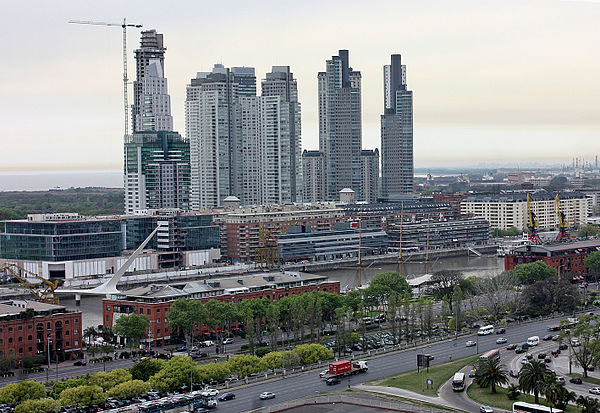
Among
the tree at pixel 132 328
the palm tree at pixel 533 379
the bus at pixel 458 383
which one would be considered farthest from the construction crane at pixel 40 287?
the palm tree at pixel 533 379

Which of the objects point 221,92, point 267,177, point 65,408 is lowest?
point 65,408

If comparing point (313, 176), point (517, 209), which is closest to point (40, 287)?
point (517, 209)

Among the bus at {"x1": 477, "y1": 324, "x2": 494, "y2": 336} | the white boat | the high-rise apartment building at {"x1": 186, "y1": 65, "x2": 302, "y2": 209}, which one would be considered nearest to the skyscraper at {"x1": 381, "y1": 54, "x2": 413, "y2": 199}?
the high-rise apartment building at {"x1": 186, "y1": 65, "x2": 302, "y2": 209}

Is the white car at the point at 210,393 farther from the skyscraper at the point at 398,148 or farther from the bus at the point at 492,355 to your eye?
the skyscraper at the point at 398,148

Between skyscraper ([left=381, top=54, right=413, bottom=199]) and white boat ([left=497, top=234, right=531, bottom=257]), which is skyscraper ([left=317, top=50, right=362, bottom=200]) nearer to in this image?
skyscraper ([left=381, top=54, right=413, bottom=199])

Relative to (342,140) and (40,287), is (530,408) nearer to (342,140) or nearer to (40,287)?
(40,287)

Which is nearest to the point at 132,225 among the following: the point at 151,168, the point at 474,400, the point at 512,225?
the point at 151,168

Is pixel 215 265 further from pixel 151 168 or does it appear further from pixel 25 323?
pixel 25 323
